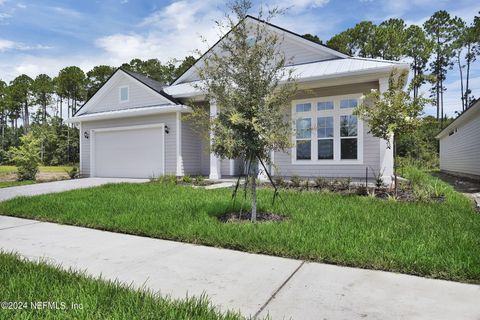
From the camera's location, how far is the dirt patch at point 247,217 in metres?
5.30

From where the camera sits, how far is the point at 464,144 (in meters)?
15.8

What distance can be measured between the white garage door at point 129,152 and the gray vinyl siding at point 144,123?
23 cm

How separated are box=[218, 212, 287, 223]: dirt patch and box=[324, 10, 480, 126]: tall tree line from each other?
2524 centimetres

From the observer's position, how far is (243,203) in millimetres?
6621

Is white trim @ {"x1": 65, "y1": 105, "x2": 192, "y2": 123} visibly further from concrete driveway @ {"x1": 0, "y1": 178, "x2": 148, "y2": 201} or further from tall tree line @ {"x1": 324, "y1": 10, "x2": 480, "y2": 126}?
tall tree line @ {"x1": 324, "y1": 10, "x2": 480, "y2": 126}

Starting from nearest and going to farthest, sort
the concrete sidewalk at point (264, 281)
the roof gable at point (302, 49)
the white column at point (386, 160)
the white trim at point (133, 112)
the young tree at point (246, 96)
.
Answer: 1. the concrete sidewalk at point (264, 281)
2. the young tree at point (246, 96)
3. the white column at point (386, 160)
4. the roof gable at point (302, 49)
5. the white trim at point (133, 112)

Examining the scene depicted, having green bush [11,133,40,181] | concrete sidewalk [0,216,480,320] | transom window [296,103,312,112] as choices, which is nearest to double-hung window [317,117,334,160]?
transom window [296,103,312,112]

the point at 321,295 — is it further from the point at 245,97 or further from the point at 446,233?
the point at 245,97

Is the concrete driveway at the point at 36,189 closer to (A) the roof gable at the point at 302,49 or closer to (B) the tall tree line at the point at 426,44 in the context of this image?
(A) the roof gable at the point at 302,49

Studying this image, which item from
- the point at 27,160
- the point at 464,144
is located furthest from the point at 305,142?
the point at 27,160

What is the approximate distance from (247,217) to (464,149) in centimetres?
1527

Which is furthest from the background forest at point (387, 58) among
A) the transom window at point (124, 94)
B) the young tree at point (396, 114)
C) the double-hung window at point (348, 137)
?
the young tree at point (396, 114)

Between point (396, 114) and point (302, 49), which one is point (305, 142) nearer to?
point (302, 49)

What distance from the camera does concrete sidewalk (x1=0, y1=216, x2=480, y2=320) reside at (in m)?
2.33
